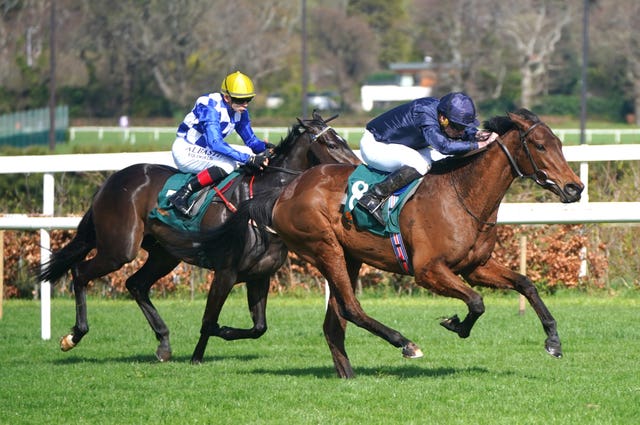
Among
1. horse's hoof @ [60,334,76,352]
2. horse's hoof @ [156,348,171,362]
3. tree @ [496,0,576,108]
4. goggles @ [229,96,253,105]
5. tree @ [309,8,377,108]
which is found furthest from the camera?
tree @ [309,8,377,108]

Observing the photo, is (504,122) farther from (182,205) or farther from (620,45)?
(620,45)

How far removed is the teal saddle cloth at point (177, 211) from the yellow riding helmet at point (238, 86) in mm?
541

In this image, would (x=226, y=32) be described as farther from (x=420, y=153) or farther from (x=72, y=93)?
(x=420, y=153)

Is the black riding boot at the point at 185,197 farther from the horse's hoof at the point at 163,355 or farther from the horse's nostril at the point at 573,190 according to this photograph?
the horse's nostril at the point at 573,190

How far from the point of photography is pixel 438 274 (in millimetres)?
6051

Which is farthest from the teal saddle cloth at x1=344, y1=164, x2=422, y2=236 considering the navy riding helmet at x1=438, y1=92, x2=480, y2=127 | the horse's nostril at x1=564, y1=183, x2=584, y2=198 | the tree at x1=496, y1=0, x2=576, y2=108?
the tree at x1=496, y1=0, x2=576, y2=108

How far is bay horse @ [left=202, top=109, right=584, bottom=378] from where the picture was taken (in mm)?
6004

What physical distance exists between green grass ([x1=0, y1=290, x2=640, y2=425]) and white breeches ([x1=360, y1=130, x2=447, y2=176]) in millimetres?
1212

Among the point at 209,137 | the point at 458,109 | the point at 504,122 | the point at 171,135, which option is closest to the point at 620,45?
the point at 171,135

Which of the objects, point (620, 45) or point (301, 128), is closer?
point (301, 128)

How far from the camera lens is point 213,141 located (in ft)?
24.7

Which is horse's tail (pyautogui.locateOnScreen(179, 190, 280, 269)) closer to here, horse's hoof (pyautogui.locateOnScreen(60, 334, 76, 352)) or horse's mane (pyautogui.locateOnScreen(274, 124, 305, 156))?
horse's mane (pyautogui.locateOnScreen(274, 124, 305, 156))

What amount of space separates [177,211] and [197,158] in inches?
16.1

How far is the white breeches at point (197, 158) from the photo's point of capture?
770cm
